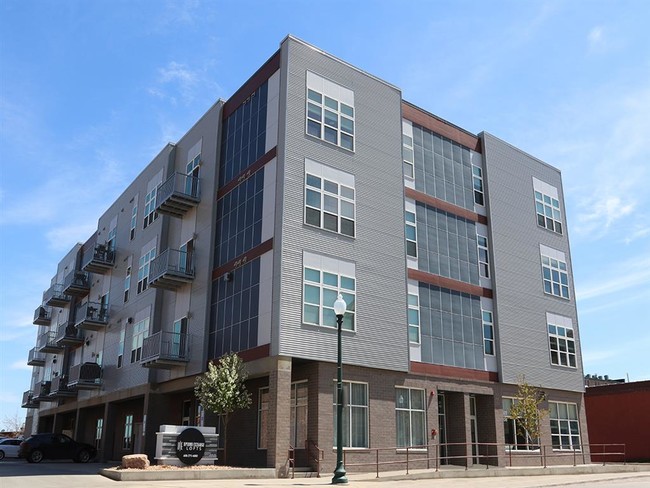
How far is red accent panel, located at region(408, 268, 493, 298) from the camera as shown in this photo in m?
31.2

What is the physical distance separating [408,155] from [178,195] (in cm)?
1177

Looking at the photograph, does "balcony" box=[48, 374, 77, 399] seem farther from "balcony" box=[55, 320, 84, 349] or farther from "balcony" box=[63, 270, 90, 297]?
"balcony" box=[63, 270, 90, 297]

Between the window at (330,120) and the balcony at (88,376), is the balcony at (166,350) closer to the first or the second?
the balcony at (88,376)

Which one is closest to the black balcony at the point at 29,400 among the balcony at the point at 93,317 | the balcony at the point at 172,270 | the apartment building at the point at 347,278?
the balcony at the point at 93,317

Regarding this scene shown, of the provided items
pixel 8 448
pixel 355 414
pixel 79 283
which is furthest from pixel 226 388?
pixel 79 283

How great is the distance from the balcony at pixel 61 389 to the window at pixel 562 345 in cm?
3343

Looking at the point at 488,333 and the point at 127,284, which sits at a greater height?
the point at 127,284

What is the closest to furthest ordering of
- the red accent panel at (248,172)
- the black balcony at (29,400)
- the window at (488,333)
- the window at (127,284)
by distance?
the red accent panel at (248,172) < the window at (488,333) < the window at (127,284) < the black balcony at (29,400)

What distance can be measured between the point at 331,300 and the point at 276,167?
19.5 ft

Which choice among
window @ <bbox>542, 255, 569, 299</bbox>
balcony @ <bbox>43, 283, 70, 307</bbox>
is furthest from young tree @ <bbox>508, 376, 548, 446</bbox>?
balcony @ <bbox>43, 283, 70, 307</bbox>

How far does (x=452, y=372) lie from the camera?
103 feet

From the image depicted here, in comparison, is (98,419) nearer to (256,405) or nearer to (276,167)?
(256,405)

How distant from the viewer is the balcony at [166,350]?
31.9 meters

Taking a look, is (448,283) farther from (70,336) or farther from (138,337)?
(70,336)
